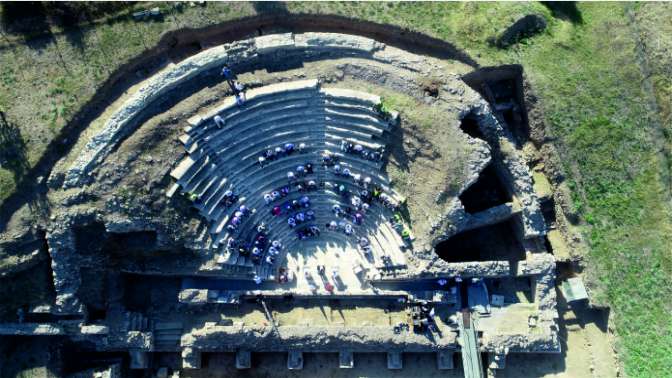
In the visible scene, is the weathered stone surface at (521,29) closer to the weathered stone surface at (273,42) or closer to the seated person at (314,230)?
the weathered stone surface at (273,42)

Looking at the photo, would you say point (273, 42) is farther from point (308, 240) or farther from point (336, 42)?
point (308, 240)

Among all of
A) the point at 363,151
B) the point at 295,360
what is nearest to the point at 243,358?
the point at 295,360

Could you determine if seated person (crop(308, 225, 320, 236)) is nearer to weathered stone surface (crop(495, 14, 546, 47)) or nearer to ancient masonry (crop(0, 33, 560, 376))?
ancient masonry (crop(0, 33, 560, 376))

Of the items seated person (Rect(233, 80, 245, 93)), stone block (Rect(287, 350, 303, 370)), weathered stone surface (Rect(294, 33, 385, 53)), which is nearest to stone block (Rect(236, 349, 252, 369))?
stone block (Rect(287, 350, 303, 370))

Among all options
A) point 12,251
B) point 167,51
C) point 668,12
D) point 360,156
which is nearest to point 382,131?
point 360,156

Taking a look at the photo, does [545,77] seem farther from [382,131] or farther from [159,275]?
[159,275]
